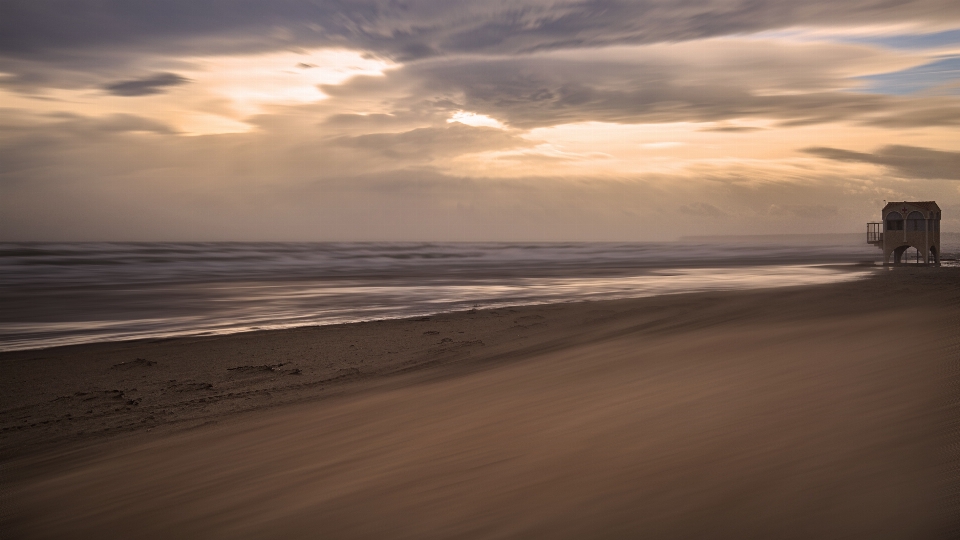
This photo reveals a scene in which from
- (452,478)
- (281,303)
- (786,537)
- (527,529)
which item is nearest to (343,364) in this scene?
(452,478)

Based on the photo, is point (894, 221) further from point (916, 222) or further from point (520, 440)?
point (520, 440)

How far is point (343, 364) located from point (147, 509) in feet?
13.2

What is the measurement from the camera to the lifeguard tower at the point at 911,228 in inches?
939

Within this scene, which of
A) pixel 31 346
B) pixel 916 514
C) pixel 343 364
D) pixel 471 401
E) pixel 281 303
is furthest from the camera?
pixel 281 303

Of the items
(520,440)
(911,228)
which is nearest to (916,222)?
(911,228)

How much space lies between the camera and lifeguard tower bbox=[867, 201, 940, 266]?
2386cm

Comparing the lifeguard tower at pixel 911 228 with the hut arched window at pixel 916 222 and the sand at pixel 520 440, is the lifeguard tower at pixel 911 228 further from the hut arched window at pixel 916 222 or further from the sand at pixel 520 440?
the sand at pixel 520 440

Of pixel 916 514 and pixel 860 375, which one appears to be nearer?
pixel 916 514

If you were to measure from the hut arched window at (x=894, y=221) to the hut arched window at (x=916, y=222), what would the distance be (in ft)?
0.95

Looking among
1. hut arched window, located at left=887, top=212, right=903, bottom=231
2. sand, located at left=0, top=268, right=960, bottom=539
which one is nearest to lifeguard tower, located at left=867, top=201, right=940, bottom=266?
hut arched window, located at left=887, top=212, right=903, bottom=231

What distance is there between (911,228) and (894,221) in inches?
25.5

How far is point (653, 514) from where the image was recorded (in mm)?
2367

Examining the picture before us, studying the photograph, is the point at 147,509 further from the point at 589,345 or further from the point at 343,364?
the point at 589,345

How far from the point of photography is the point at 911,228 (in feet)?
79.7
